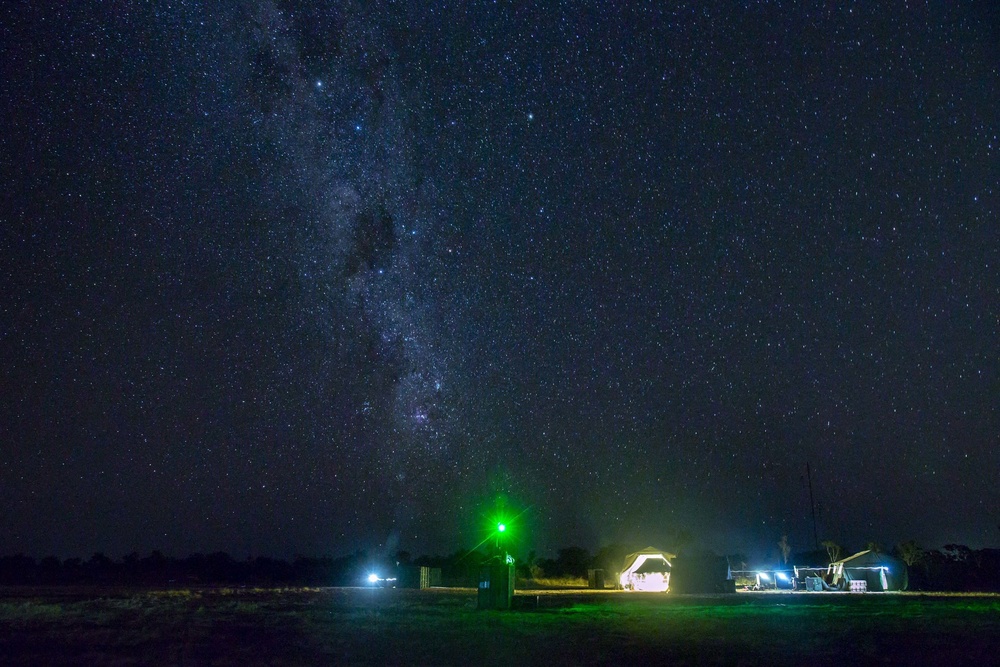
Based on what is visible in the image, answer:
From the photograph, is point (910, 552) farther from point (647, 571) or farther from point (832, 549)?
point (647, 571)

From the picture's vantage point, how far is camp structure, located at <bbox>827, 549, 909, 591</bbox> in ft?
148

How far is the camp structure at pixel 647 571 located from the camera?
4853cm

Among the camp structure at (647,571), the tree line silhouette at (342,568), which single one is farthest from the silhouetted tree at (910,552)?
the camp structure at (647,571)

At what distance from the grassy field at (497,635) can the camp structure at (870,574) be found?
23810mm

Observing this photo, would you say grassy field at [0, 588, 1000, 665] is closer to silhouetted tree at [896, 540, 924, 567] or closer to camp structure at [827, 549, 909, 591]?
camp structure at [827, 549, 909, 591]

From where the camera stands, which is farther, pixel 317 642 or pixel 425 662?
pixel 317 642

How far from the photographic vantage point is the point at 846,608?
24406mm

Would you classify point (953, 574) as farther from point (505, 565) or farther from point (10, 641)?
point (10, 641)

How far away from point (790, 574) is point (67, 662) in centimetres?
4832

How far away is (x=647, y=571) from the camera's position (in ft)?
165

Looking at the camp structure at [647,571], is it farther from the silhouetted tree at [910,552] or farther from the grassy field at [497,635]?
the silhouetted tree at [910,552]

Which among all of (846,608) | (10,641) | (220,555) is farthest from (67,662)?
(220,555)

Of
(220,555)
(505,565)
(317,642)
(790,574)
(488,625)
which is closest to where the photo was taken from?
(317,642)

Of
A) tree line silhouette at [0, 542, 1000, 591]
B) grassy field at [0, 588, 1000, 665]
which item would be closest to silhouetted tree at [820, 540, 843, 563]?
tree line silhouette at [0, 542, 1000, 591]
